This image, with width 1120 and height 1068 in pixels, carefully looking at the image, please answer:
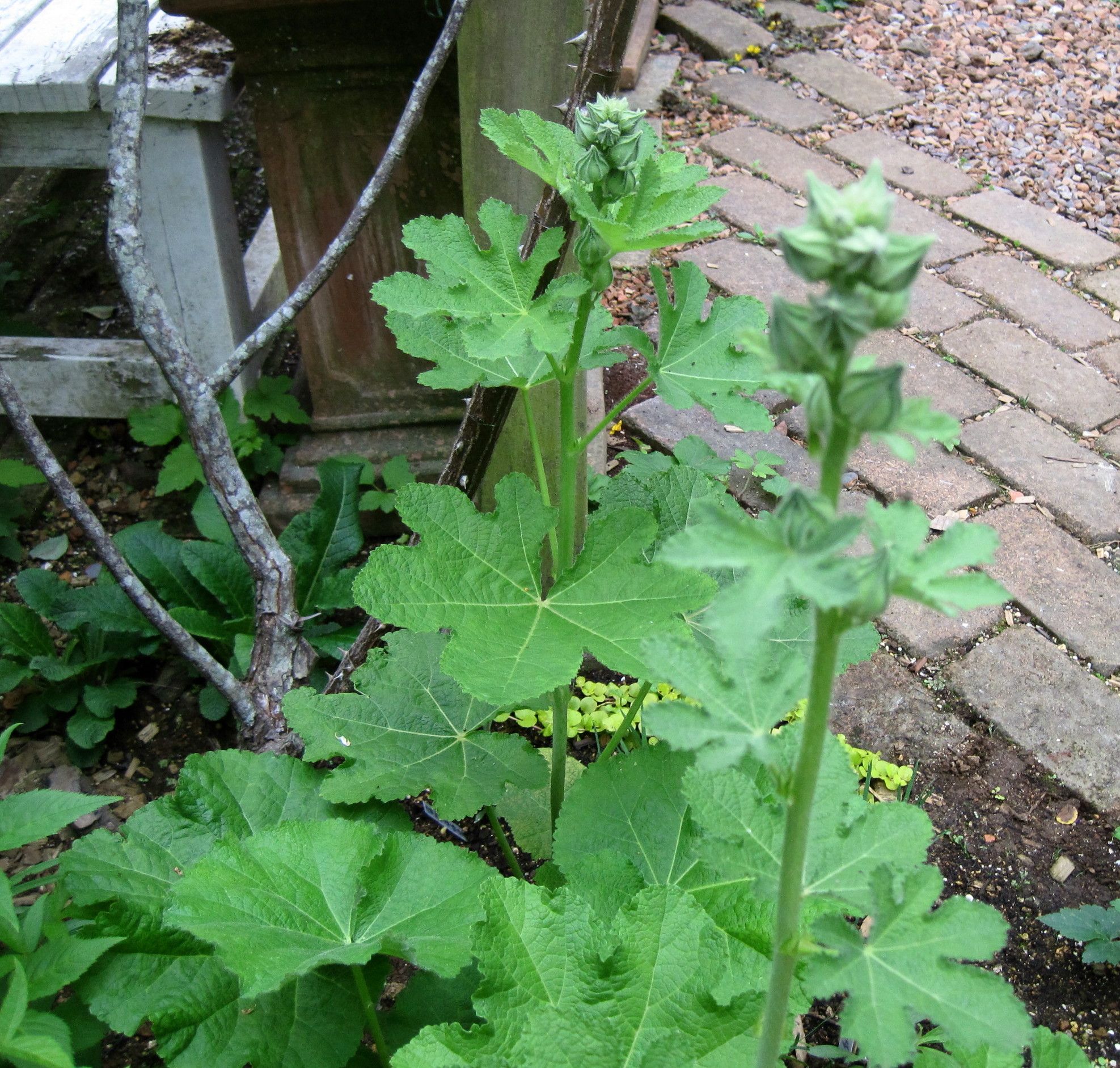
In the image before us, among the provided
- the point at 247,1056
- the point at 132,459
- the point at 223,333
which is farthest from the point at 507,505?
the point at 132,459

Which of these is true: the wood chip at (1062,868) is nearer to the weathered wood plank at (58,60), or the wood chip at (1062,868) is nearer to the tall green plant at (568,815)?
the tall green plant at (568,815)

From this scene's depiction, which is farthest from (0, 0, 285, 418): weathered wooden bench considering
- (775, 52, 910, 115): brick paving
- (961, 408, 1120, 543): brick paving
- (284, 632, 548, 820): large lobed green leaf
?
(775, 52, 910, 115): brick paving

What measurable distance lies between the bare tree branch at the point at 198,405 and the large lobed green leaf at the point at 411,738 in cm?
36

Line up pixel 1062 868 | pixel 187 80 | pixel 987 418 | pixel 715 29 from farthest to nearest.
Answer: pixel 715 29 → pixel 987 418 → pixel 187 80 → pixel 1062 868

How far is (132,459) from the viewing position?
344cm

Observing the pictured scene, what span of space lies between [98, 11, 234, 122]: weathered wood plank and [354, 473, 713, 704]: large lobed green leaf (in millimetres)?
1684

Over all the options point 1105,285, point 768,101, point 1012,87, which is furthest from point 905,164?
point 1012,87

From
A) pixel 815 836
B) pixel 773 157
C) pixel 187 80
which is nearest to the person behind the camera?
pixel 815 836

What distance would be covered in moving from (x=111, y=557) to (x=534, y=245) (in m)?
1.04

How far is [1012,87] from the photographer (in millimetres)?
5031

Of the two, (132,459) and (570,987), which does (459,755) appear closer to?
(570,987)

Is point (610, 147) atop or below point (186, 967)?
atop

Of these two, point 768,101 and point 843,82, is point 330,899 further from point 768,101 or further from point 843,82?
point 843,82

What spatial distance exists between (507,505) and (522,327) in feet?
1.02
